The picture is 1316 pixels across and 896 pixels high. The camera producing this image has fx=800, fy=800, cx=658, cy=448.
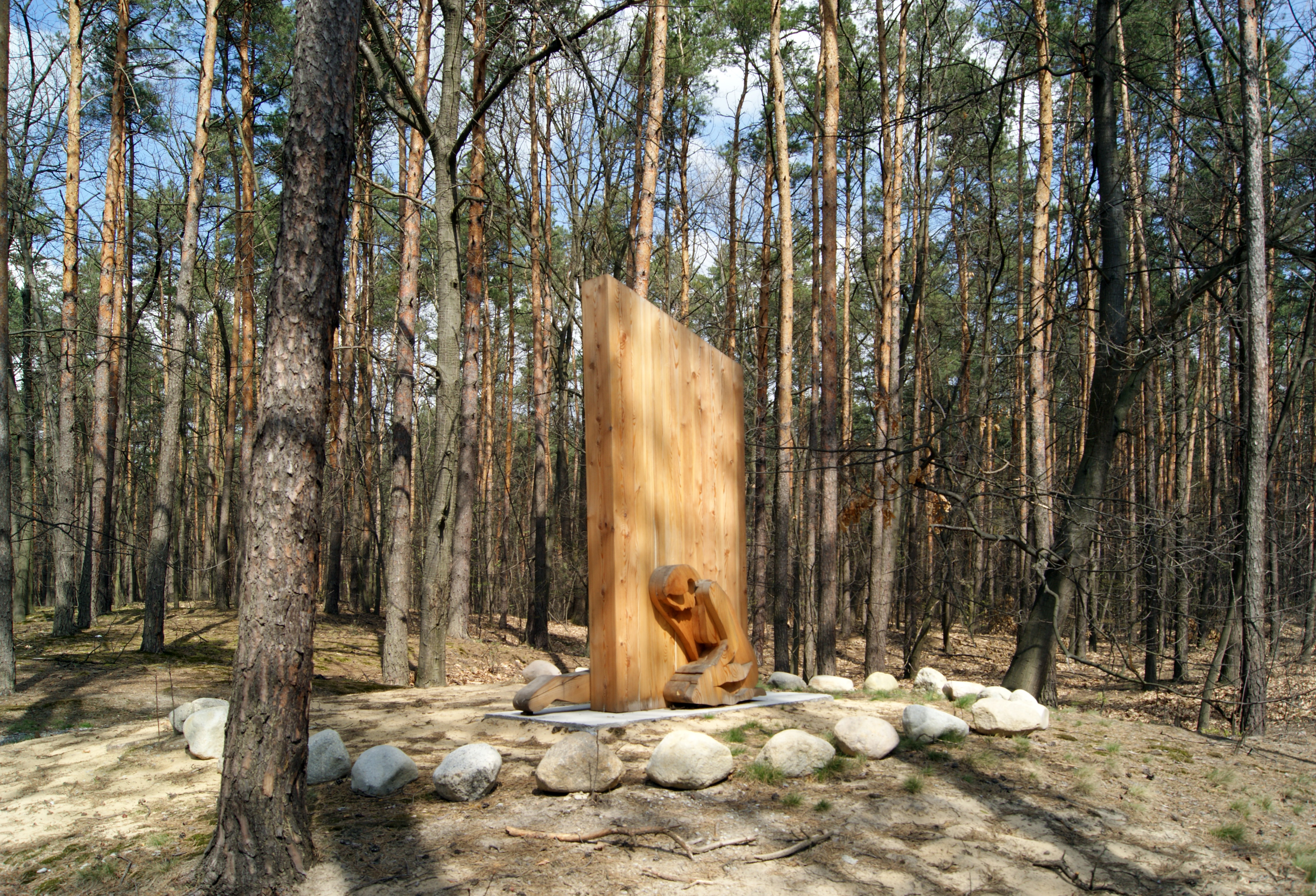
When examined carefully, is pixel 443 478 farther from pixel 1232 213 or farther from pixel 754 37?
pixel 754 37

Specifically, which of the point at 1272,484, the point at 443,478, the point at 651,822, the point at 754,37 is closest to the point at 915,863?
the point at 651,822

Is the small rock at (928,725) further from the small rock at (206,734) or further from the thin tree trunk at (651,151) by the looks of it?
the thin tree trunk at (651,151)

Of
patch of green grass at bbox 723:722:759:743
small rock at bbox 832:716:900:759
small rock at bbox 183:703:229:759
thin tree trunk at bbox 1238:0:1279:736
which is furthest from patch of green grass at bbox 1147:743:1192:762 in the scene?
small rock at bbox 183:703:229:759

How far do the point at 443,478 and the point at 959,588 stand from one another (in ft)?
52.0

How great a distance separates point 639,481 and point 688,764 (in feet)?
6.53

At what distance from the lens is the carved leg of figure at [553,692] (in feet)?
16.5

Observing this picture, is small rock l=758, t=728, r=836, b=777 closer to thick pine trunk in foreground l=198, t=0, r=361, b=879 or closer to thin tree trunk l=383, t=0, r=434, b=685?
thick pine trunk in foreground l=198, t=0, r=361, b=879

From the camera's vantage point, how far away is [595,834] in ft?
10.5

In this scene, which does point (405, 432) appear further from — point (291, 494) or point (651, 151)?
point (291, 494)

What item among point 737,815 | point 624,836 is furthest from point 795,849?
point 624,836

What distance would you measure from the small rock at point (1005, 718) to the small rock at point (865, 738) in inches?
29.8

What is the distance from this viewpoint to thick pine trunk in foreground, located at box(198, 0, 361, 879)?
114 inches

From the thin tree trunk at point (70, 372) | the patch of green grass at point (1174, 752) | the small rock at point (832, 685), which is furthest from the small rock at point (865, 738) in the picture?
the thin tree trunk at point (70, 372)

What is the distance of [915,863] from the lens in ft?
9.82
